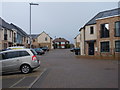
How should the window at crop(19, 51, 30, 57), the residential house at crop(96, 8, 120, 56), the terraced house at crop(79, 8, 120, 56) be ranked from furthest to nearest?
the terraced house at crop(79, 8, 120, 56) → the residential house at crop(96, 8, 120, 56) → the window at crop(19, 51, 30, 57)

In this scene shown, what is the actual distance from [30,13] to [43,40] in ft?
189

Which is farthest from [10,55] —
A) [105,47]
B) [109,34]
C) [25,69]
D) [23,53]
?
[105,47]

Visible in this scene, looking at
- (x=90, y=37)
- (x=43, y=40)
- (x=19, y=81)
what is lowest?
(x=19, y=81)

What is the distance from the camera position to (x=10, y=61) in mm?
13406

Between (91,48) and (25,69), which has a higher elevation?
(91,48)

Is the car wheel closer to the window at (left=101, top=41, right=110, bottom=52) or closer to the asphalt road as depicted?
the asphalt road

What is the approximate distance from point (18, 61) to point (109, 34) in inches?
821

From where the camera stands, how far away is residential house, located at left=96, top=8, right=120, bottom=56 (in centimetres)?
3016

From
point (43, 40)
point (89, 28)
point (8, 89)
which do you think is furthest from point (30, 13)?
point (43, 40)

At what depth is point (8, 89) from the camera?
8.46 metres

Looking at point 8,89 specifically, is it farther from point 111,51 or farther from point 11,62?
point 111,51

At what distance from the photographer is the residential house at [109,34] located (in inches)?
1187

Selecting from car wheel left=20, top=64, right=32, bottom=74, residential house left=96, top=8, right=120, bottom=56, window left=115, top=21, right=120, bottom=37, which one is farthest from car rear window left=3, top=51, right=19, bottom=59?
window left=115, top=21, right=120, bottom=37

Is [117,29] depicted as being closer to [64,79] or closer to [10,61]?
[10,61]
